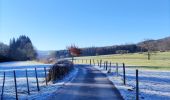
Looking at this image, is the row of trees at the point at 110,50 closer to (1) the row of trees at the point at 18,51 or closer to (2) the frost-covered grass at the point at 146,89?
(1) the row of trees at the point at 18,51

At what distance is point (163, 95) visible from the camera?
21328 mm

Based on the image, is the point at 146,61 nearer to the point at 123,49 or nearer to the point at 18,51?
the point at 18,51

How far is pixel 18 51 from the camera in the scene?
134m

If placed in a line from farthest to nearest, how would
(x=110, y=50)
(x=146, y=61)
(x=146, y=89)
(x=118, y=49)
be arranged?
(x=118, y=49) < (x=110, y=50) < (x=146, y=61) < (x=146, y=89)

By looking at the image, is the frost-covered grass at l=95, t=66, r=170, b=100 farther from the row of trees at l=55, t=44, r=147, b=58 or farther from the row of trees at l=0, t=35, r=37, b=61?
the row of trees at l=55, t=44, r=147, b=58

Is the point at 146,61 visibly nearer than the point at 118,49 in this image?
Yes

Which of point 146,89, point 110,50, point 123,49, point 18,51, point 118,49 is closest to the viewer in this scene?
point 146,89

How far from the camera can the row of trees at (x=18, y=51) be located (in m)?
126

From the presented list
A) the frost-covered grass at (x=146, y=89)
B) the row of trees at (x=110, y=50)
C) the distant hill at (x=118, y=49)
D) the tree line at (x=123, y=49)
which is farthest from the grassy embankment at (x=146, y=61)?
the row of trees at (x=110, y=50)

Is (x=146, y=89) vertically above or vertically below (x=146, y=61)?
below

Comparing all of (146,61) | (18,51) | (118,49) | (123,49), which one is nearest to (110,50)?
(118,49)

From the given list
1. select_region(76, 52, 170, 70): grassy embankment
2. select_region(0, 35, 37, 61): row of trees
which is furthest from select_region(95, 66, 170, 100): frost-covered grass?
select_region(0, 35, 37, 61): row of trees

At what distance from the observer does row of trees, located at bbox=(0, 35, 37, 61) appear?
412ft

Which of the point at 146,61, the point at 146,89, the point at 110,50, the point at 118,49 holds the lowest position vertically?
the point at 146,89
